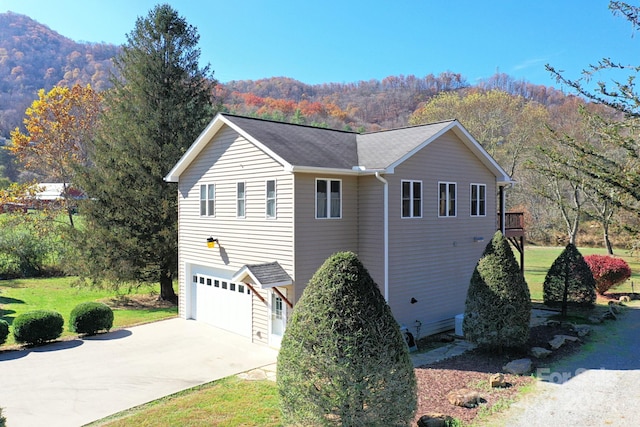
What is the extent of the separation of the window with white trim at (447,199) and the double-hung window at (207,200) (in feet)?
25.5

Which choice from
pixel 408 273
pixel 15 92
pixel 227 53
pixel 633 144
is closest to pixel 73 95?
pixel 227 53

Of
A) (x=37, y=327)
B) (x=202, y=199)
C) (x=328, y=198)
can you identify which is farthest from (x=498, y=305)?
(x=37, y=327)

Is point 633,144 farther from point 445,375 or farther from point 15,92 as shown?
point 15,92

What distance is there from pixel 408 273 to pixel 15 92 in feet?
315

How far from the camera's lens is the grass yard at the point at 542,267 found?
22077 mm

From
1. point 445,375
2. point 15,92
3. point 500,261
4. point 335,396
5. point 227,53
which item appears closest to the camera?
point 335,396

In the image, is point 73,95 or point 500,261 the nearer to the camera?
point 500,261

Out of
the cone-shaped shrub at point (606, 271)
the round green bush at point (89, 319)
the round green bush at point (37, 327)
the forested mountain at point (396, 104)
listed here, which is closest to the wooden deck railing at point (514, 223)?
the forested mountain at point (396, 104)

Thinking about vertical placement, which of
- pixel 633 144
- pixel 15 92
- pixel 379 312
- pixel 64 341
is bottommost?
pixel 64 341

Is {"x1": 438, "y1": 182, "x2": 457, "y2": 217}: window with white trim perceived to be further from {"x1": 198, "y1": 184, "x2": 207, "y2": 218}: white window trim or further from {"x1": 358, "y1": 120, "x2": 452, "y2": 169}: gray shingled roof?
{"x1": 198, "y1": 184, "x2": 207, "y2": 218}: white window trim

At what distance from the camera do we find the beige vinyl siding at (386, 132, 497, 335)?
1343 cm

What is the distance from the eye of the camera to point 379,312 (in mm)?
6504

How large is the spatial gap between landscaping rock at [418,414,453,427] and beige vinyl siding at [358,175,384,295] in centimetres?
544

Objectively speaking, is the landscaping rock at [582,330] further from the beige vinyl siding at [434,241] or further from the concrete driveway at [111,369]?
the concrete driveway at [111,369]
